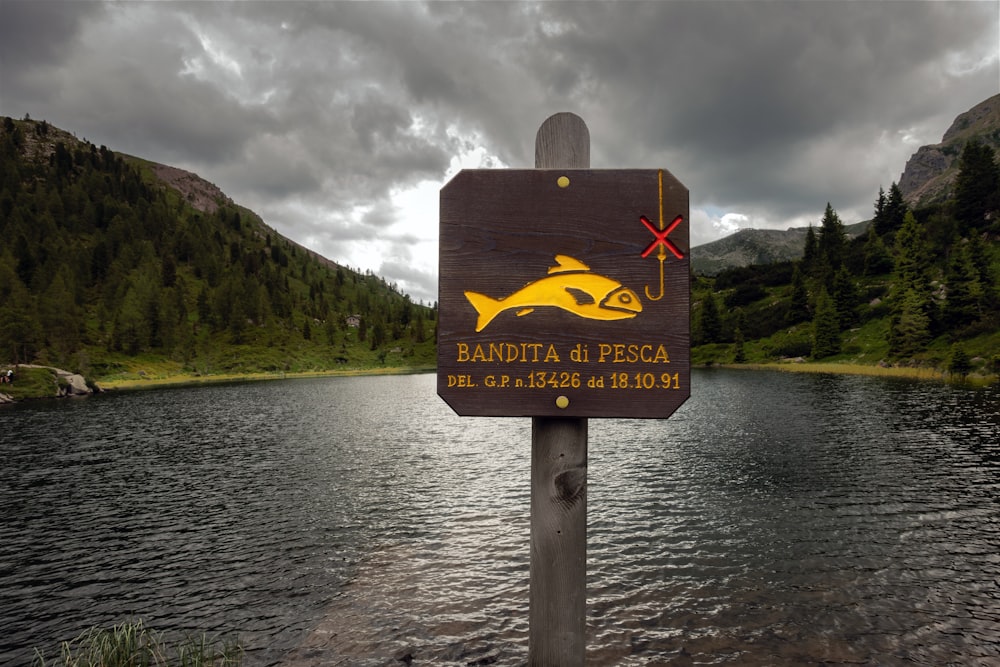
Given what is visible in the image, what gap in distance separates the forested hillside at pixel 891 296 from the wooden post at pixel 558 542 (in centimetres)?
6966

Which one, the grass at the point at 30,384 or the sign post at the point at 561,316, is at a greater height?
the sign post at the point at 561,316

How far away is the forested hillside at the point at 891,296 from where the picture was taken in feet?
217

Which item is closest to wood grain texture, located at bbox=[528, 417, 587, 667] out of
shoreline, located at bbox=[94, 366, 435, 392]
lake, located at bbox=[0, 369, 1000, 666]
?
lake, located at bbox=[0, 369, 1000, 666]

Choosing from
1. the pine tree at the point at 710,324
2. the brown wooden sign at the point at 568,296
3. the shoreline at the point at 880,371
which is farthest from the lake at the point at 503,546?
the pine tree at the point at 710,324

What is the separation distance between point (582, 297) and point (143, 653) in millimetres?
9586

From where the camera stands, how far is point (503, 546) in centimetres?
1387

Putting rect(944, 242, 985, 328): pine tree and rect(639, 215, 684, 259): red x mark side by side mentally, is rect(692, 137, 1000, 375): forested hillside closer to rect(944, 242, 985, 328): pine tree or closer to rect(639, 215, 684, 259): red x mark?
rect(944, 242, 985, 328): pine tree

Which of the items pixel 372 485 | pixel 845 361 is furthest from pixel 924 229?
pixel 372 485

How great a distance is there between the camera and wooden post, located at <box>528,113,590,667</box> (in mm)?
4125

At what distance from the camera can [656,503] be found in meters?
18.0

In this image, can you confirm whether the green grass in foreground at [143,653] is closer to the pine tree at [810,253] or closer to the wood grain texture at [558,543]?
the wood grain texture at [558,543]

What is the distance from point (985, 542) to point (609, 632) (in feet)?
42.2

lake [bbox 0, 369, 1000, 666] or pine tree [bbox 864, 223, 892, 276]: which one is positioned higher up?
pine tree [bbox 864, 223, 892, 276]

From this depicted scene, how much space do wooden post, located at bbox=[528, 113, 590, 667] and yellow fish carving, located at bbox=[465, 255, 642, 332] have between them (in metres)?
0.97
